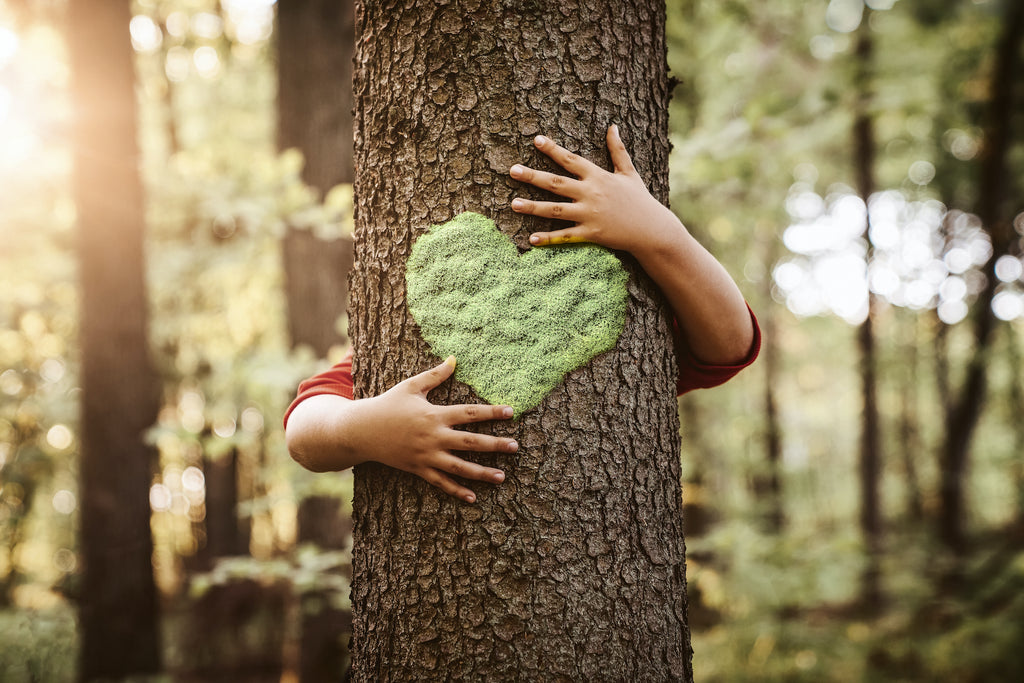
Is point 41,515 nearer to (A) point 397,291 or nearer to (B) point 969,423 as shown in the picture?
(A) point 397,291

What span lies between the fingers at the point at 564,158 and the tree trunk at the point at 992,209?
28.6ft

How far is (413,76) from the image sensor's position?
1420mm

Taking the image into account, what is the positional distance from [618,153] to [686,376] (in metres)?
0.68

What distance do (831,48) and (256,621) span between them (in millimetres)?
12842

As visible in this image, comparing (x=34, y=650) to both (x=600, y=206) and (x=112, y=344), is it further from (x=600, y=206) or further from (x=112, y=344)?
(x=600, y=206)

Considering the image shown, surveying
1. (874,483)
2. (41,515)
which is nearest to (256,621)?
(41,515)

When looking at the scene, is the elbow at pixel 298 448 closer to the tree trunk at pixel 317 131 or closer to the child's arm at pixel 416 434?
the child's arm at pixel 416 434

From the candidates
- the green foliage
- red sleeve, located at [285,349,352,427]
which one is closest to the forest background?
the green foliage

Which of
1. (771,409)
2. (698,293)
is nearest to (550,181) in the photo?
(698,293)

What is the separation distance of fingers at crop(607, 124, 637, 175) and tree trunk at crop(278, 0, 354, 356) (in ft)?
11.9

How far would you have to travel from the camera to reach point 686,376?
167 cm

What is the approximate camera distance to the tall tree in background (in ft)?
15.1

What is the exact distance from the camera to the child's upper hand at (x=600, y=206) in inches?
51.7

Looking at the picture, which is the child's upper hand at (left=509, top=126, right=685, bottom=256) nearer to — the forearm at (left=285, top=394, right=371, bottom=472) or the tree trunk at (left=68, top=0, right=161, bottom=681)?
the forearm at (left=285, top=394, right=371, bottom=472)
